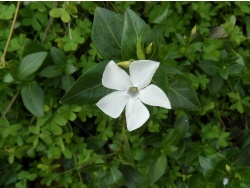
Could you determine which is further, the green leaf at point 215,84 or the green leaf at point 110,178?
the green leaf at point 215,84

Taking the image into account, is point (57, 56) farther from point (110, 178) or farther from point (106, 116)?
point (110, 178)

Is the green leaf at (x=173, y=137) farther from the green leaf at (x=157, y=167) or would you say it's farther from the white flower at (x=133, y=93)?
the white flower at (x=133, y=93)

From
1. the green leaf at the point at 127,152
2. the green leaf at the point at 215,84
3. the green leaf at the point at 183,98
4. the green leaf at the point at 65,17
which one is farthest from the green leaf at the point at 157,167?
the green leaf at the point at 65,17

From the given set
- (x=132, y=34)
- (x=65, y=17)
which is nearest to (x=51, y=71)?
(x=65, y=17)

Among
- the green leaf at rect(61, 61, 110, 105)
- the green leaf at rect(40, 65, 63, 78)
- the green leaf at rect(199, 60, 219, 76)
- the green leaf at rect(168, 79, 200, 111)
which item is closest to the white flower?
the green leaf at rect(61, 61, 110, 105)

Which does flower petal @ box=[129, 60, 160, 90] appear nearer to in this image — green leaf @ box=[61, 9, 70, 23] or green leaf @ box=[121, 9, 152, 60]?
green leaf @ box=[121, 9, 152, 60]

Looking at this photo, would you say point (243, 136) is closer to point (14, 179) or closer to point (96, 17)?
point (96, 17)
